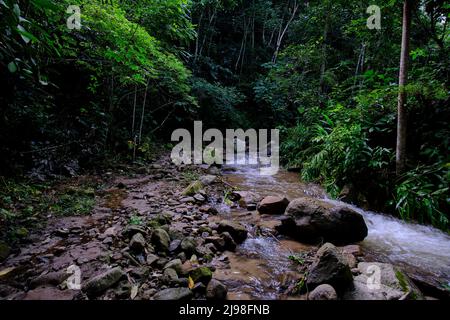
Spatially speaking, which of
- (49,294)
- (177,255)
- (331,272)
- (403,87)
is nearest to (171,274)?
(177,255)

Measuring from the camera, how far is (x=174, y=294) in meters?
2.11

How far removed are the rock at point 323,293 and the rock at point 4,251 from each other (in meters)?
3.09

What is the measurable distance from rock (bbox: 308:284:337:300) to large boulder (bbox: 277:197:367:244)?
1335 millimetres

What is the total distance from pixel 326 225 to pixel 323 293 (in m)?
1.47

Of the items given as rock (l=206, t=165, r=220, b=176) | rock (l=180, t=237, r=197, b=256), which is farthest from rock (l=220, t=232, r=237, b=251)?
rock (l=206, t=165, r=220, b=176)

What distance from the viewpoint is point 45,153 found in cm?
523

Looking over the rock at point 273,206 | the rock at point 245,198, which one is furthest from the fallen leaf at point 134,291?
the rock at point 245,198

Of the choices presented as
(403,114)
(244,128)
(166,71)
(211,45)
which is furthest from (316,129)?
(211,45)

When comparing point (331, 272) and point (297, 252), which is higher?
point (331, 272)

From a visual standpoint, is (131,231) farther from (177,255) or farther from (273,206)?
(273,206)

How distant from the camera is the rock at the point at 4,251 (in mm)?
2526

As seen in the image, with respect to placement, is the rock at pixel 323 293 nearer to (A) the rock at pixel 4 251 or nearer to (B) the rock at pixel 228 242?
(B) the rock at pixel 228 242

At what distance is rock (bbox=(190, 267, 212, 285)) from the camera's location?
235 cm
